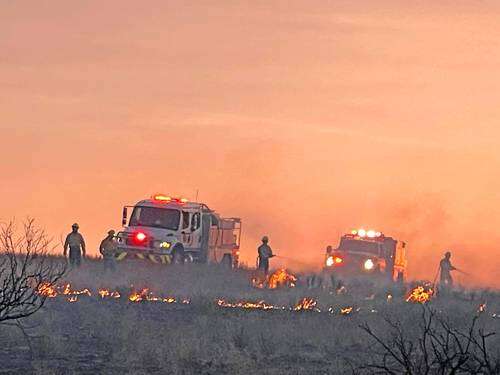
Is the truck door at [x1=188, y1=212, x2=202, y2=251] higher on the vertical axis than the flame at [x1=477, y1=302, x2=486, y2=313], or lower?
higher

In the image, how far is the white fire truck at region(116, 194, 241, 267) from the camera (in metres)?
47.0

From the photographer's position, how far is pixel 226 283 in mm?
45469

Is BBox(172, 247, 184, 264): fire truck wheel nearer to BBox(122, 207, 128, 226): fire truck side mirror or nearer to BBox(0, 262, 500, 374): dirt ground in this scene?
BBox(122, 207, 128, 226): fire truck side mirror

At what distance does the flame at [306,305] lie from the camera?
1415 inches

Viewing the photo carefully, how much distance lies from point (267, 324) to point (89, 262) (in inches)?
734

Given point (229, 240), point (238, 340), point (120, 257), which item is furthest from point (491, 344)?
point (229, 240)

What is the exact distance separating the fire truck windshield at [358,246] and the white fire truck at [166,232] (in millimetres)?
7258

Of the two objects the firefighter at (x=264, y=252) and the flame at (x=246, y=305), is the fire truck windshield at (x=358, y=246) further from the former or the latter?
the flame at (x=246, y=305)

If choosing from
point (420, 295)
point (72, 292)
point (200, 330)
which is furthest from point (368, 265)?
point (200, 330)

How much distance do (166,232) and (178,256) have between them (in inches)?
40.3

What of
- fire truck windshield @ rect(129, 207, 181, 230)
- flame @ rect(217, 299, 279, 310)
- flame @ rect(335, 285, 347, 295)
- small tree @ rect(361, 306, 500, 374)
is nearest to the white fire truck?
fire truck windshield @ rect(129, 207, 181, 230)

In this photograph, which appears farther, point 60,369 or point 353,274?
point 353,274

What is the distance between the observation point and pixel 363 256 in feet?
178

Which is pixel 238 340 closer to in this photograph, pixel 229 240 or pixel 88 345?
pixel 88 345
